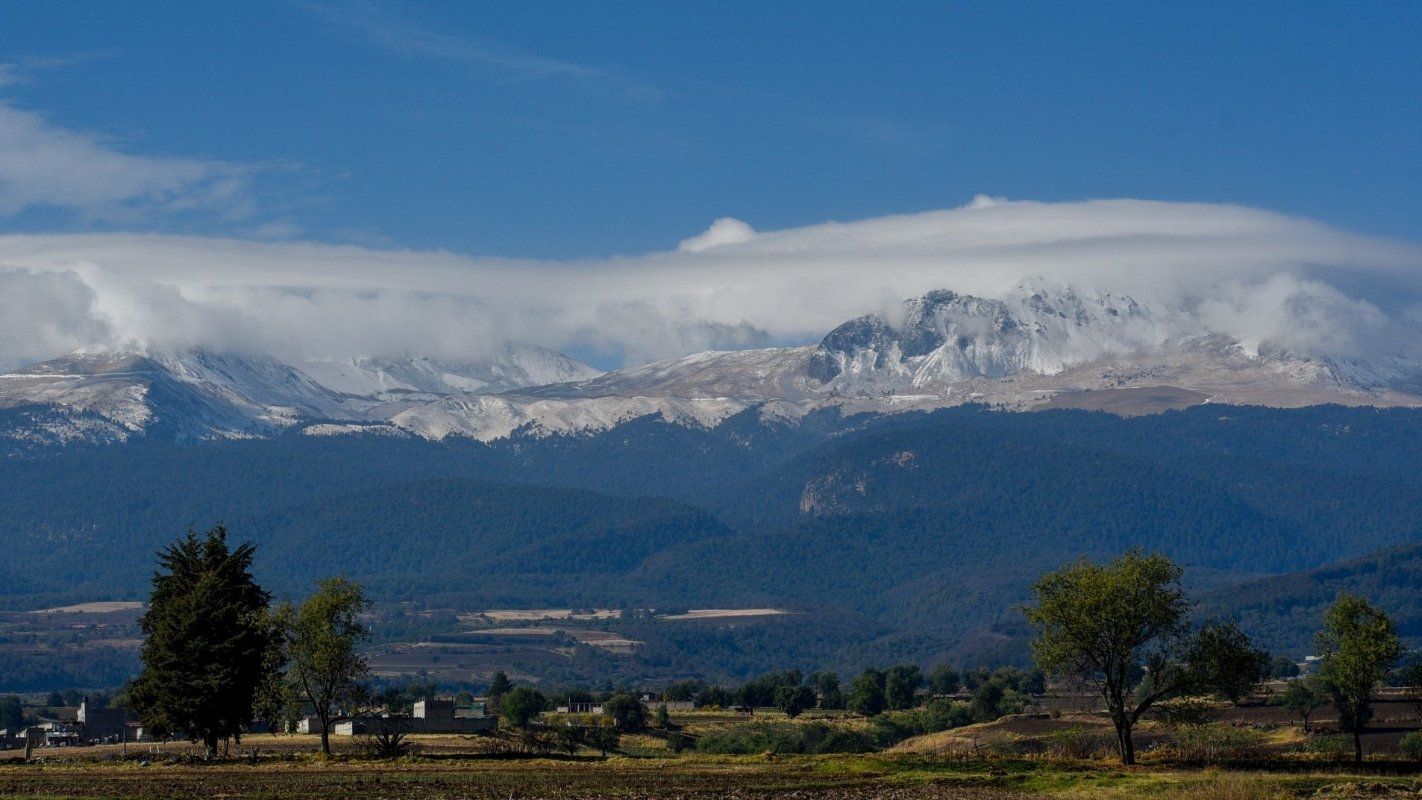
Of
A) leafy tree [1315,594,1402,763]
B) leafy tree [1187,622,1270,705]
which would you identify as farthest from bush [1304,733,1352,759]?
leafy tree [1187,622,1270,705]

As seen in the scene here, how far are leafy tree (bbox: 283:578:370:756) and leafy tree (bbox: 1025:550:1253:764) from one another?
41339 millimetres

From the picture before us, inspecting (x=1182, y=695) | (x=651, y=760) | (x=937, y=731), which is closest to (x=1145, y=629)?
(x=1182, y=695)

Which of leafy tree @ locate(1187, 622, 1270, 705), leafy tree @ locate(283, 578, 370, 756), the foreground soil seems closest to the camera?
the foreground soil

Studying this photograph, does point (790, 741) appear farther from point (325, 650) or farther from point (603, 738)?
point (325, 650)

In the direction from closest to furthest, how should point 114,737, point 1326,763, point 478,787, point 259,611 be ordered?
point 478,787 < point 1326,763 < point 259,611 < point 114,737

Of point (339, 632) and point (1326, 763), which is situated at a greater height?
point (339, 632)

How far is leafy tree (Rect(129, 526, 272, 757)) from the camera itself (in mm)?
116062

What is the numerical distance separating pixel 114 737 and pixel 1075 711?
86.9 m

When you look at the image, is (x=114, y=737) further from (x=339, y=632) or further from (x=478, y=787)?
(x=478, y=787)

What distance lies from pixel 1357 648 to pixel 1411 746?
16.9 m

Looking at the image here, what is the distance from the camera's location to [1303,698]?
559ft

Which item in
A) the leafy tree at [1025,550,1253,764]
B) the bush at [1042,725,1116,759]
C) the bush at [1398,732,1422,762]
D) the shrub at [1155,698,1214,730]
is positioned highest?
the leafy tree at [1025,550,1253,764]

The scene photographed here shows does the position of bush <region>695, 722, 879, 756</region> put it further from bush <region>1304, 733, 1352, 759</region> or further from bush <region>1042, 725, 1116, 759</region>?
bush <region>1304, 733, 1352, 759</region>

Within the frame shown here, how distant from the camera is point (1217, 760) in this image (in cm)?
11075
